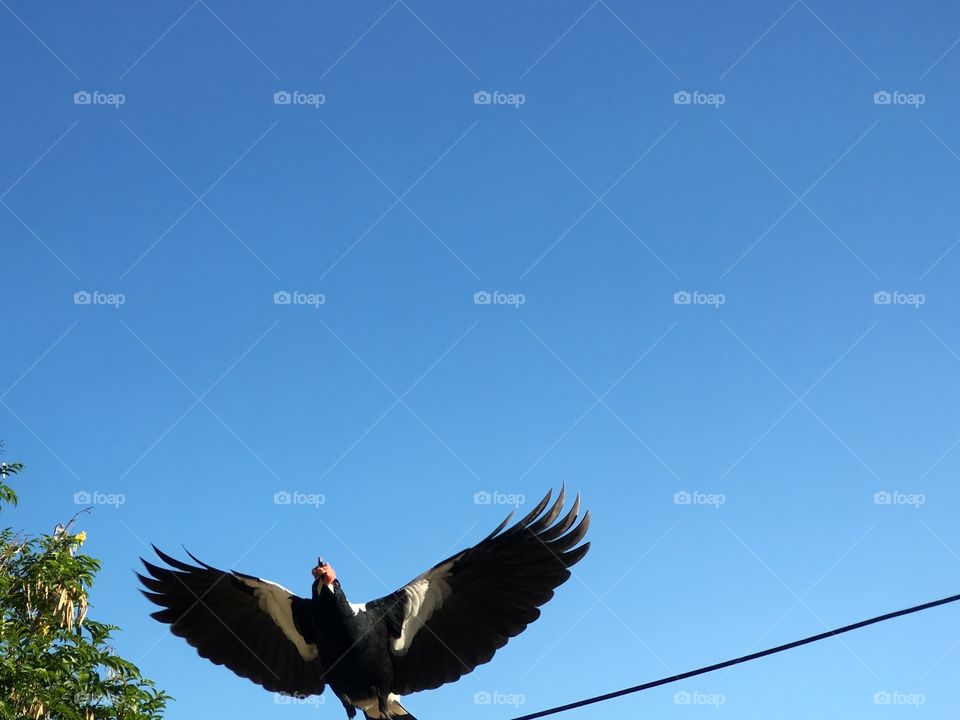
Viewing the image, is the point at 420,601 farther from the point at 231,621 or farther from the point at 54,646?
the point at 54,646

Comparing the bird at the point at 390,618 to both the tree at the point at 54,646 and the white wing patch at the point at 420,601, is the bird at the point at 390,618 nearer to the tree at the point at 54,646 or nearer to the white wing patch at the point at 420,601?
the white wing patch at the point at 420,601

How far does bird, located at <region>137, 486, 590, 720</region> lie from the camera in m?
5.45

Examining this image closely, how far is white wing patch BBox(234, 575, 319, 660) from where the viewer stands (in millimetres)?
5762

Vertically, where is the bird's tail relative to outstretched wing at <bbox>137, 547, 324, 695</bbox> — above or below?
below

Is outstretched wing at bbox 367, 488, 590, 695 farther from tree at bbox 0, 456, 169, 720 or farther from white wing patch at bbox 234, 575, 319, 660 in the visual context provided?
tree at bbox 0, 456, 169, 720

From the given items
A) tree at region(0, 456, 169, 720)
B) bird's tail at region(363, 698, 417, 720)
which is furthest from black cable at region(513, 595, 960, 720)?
tree at region(0, 456, 169, 720)

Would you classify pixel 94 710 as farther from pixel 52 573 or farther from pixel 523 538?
pixel 523 538

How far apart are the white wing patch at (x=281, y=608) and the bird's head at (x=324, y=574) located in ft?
1.82

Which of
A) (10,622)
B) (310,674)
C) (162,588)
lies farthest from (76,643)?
(310,674)

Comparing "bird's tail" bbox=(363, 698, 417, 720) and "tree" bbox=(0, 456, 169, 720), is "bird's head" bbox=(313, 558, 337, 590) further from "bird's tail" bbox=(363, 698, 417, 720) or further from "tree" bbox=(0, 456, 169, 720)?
"tree" bbox=(0, 456, 169, 720)

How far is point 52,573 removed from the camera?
9.85 metres

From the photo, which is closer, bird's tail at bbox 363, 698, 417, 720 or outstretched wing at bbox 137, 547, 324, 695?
bird's tail at bbox 363, 698, 417, 720

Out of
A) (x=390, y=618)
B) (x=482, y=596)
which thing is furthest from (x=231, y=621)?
(x=482, y=596)

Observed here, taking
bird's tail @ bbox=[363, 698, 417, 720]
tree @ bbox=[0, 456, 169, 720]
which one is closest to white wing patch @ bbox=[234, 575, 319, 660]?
bird's tail @ bbox=[363, 698, 417, 720]
